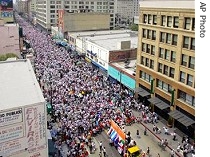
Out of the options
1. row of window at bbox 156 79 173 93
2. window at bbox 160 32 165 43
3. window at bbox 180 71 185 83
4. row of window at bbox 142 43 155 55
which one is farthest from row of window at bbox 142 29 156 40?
window at bbox 180 71 185 83

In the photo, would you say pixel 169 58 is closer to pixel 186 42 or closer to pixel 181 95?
pixel 186 42

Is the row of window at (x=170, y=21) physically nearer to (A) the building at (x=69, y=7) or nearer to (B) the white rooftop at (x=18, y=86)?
(B) the white rooftop at (x=18, y=86)

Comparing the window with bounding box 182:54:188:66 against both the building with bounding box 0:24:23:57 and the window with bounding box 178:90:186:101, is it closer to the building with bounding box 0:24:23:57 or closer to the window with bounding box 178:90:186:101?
the window with bounding box 178:90:186:101

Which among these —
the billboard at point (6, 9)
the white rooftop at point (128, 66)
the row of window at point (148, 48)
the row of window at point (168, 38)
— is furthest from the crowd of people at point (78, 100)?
the billboard at point (6, 9)

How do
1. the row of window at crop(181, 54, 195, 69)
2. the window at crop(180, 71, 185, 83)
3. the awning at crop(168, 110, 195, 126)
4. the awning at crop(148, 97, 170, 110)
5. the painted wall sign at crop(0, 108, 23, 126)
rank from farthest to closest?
the awning at crop(148, 97, 170, 110) < the window at crop(180, 71, 185, 83) < the row of window at crop(181, 54, 195, 69) < the awning at crop(168, 110, 195, 126) < the painted wall sign at crop(0, 108, 23, 126)

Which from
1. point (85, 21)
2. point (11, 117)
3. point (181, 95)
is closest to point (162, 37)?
point (181, 95)
